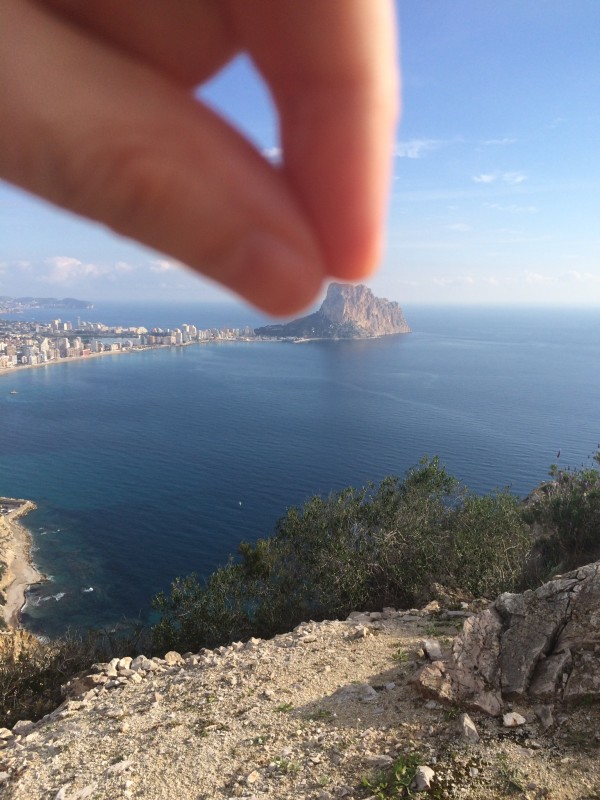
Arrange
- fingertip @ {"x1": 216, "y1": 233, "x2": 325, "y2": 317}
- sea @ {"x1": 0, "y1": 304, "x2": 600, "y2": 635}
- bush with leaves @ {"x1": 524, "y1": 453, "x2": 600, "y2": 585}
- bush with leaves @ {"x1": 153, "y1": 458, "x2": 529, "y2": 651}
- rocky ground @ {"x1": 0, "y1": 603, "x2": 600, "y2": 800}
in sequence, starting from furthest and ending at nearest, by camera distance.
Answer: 1. sea @ {"x1": 0, "y1": 304, "x2": 600, "y2": 635}
2. bush with leaves @ {"x1": 524, "y1": 453, "x2": 600, "y2": 585}
3. bush with leaves @ {"x1": 153, "y1": 458, "x2": 529, "y2": 651}
4. rocky ground @ {"x1": 0, "y1": 603, "x2": 600, "y2": 800}
5. fingertip @ {"x1": 216, "y1": 233, "x2": 325, "y2": 317}

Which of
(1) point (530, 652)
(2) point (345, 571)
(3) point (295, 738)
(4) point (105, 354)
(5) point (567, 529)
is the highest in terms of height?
(4) point (105, 354)

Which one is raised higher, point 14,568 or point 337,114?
point 337,114

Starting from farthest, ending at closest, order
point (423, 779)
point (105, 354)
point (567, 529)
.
A: point (105, 354), point (567, 529), point (423, 779)

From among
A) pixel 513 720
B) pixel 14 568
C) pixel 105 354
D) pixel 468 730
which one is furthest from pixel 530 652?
pixel 105 354

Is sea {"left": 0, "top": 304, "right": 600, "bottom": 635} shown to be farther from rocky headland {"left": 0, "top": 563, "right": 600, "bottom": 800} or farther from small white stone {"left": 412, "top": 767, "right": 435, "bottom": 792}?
small white stone {"left": 412, "top": 767, "right": 435, "bottom": 792}

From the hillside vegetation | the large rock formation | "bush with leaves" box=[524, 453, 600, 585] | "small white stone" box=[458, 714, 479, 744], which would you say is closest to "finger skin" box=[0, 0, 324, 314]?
"small white stone" box=[458, 714, 479, 744]

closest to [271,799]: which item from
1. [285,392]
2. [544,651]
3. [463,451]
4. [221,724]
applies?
[221,724]

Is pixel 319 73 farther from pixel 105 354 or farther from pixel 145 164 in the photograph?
pixel 105 354
